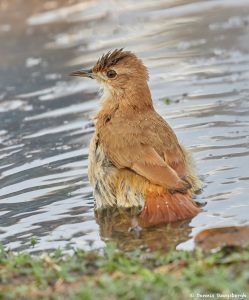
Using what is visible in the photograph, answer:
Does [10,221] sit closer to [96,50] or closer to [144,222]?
[144,222]

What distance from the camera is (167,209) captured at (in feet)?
22.7

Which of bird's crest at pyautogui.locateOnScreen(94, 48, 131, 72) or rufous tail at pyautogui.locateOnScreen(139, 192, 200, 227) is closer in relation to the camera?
rufous tail at pyautogui.locateOnScreen(139, 192, 200, 227)

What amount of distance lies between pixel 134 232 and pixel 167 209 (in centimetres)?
33

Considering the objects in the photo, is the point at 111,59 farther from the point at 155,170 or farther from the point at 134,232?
the point at 134,232

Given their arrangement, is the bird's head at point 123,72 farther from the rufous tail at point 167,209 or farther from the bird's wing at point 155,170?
the rufous tail at point 167,209

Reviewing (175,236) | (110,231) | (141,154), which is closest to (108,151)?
(141,154)

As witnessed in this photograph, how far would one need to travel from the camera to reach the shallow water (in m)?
7.18

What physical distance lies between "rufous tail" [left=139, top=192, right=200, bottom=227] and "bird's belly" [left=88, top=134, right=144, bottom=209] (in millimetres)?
212

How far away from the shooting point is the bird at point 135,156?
702 centimetres

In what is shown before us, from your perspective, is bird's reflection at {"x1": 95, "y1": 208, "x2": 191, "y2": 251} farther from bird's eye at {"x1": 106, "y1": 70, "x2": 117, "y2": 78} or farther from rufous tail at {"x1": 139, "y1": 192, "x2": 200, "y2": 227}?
bird's eye at {"x1": 106, "y1": 70, "x2": 117, "y2": 78}

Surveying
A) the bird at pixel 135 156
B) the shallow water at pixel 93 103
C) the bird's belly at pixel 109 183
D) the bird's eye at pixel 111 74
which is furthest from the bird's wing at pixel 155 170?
the bird's eye at pixel 111 74

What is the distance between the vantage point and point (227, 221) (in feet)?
22.2

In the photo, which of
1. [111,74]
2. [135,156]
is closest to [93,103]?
[111,74]

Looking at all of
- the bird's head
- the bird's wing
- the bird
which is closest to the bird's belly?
the bird
